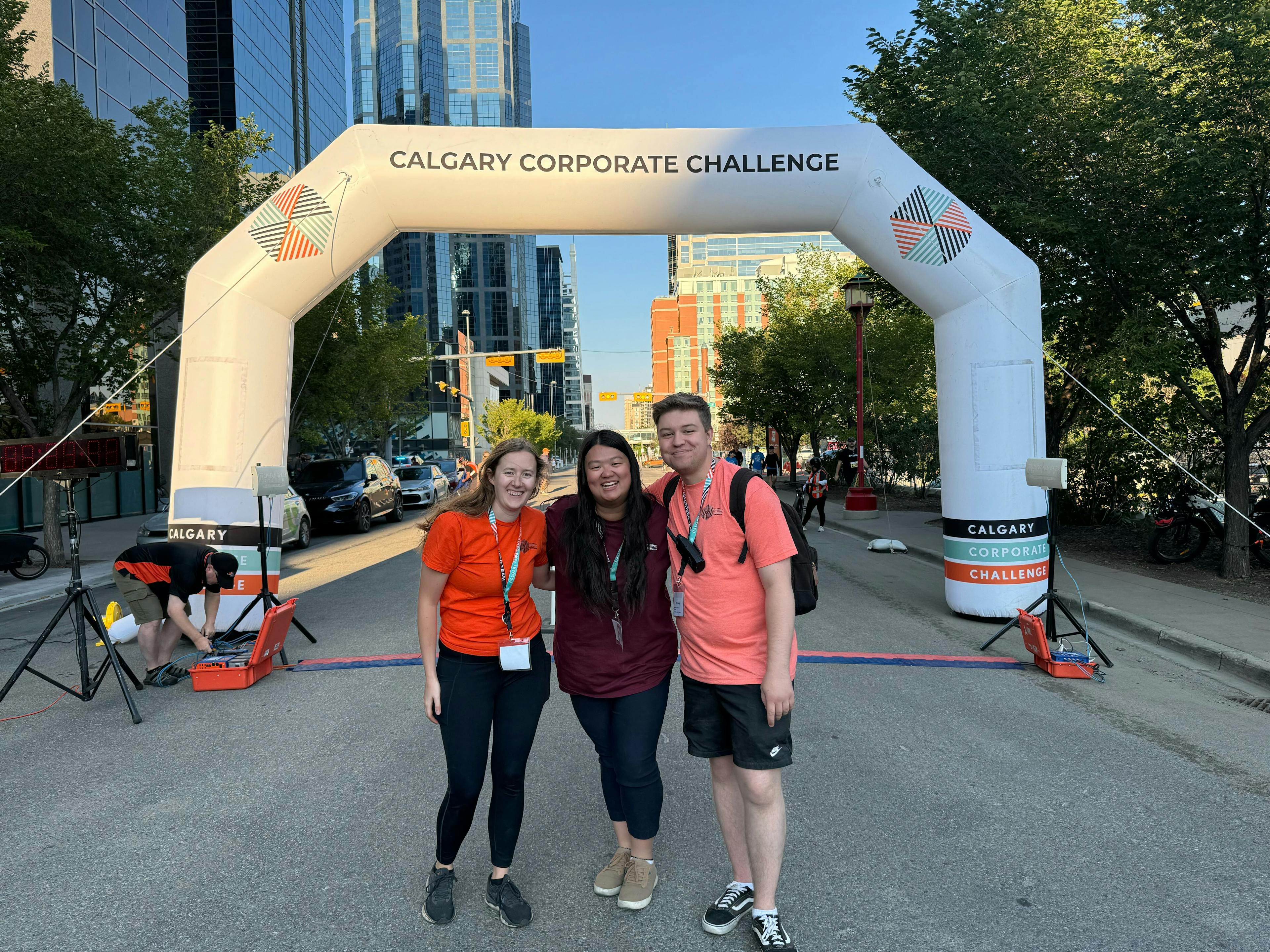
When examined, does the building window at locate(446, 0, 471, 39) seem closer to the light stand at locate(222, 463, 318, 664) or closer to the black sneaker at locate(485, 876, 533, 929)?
the light stand at locate(222, 463, 318, 664)

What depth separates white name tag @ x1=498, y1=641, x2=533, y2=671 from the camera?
9.97ft

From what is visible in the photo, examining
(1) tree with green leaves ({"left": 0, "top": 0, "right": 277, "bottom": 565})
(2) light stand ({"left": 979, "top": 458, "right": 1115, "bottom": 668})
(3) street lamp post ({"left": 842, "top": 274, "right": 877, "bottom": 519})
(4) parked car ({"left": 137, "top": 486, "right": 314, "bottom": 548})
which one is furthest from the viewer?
(3) street lamp post ({"left": 842, "top": 274, "right": 877, "bottom": 519})

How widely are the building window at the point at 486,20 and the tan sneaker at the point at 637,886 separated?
594ft

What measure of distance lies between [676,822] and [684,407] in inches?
82.2

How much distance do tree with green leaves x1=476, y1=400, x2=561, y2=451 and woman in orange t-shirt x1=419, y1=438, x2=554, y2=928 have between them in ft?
173

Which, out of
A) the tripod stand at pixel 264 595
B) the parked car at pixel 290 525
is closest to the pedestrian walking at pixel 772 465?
the parked car at pixel 290 525

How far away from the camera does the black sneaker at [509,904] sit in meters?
3.07

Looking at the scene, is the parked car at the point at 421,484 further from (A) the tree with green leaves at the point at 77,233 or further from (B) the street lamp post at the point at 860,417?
(B) the street lamp post at the point at 860,417

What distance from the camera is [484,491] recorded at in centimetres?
323

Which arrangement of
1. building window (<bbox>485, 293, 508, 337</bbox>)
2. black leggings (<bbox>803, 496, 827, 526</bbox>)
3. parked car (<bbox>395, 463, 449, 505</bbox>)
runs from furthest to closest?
building window (<bbox>485, 293, 508, 337</bbox>)
parked car (<bbox>395, 463, 449, 505</bbox>)
black leggings (<bbox>803, 496, 827, 526</bbox>)

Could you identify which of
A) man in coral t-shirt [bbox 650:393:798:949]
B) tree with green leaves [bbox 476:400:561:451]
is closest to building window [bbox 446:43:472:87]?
tree with green leaves [bbox 476:400:561:451]

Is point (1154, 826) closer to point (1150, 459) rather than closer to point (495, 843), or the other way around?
point (495, 843)

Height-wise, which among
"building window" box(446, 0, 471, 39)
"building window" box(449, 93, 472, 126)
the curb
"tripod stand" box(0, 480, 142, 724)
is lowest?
the curb

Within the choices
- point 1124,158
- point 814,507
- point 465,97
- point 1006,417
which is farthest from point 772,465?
point 465,97
